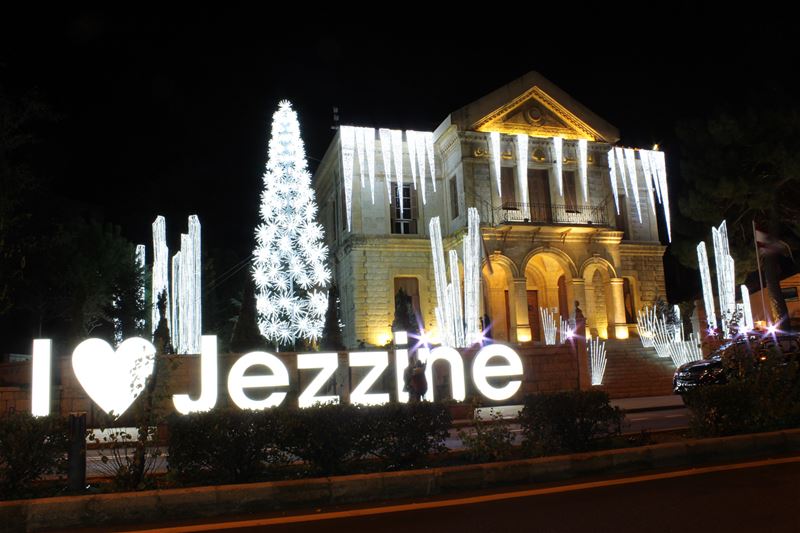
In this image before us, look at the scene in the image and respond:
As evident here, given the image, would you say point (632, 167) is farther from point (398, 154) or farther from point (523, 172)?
point (398, 154)

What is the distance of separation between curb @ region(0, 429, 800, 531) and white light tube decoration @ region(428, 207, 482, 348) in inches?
589

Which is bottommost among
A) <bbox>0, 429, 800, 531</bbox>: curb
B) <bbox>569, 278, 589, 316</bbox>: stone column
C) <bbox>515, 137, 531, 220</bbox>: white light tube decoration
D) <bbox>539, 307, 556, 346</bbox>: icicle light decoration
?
<bbox>0, 429, 800, 531</bbox>: curb

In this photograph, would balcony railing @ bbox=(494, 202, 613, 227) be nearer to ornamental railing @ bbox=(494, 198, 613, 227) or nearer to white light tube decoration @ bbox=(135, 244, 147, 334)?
ornamental railing @ bbox=(494, 198, 613, 227)

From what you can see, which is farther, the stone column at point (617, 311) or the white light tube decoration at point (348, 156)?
the white light tube decoration at point (348, 156)

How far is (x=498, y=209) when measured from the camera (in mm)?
29531

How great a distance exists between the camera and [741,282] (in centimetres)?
3294

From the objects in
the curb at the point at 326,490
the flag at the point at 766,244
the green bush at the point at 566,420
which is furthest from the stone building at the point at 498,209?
the curb at the point at 326,490

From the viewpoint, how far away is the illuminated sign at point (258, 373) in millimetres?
14344

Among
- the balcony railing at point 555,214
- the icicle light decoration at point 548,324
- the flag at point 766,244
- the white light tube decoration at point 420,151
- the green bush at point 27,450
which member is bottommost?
the green bush at point 27,450

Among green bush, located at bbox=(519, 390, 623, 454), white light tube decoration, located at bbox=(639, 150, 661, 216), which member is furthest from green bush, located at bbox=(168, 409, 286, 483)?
white light tube decoration, located at bbox=(639, 150, 661, 216)

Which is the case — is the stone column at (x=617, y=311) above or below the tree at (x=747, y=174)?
below

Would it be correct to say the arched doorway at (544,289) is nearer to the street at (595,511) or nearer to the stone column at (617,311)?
the stone column at (617,311)

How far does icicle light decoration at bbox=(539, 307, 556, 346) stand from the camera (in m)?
30.4

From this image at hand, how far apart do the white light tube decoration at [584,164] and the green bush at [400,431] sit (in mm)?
24524
